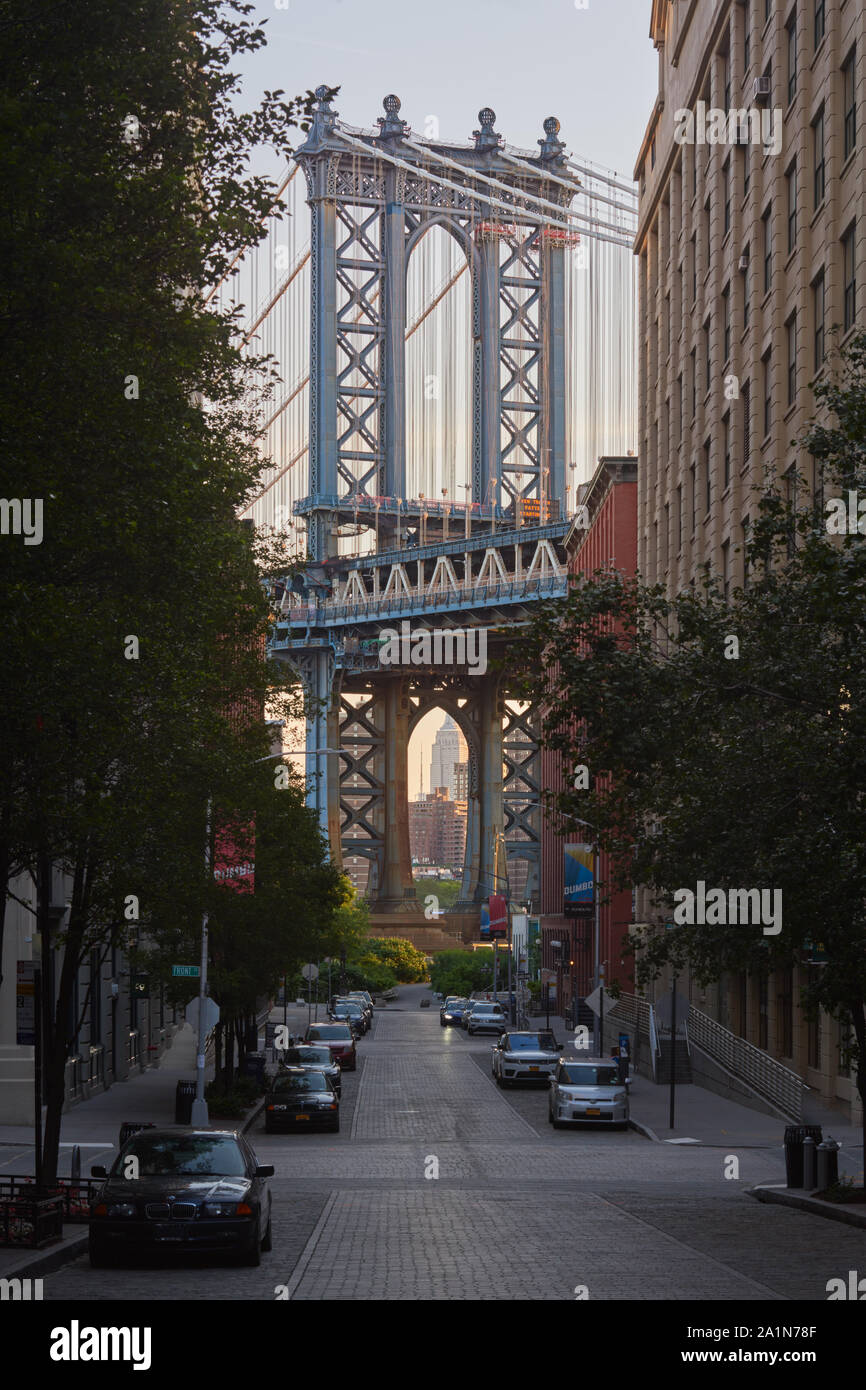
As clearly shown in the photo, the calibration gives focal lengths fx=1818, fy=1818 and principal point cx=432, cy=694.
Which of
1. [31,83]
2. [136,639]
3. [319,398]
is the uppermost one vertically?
[319,398]

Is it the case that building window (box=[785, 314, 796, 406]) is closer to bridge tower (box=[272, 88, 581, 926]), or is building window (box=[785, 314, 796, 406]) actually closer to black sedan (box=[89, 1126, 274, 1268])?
black sedan (box=[89, 1126, 274, 1268])

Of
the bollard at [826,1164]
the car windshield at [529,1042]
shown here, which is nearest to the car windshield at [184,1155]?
the bollard at [826,1164]

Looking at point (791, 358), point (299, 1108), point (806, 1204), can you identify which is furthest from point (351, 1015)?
point (806, 1204)

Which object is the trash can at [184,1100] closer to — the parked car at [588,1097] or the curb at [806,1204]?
the parked car at [588,1097]

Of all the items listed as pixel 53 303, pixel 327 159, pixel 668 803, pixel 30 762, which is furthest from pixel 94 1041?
pixel 327 159

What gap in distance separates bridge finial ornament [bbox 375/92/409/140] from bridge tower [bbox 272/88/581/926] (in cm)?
20

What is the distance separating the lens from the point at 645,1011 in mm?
60062

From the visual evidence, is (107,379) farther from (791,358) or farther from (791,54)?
(791,54)

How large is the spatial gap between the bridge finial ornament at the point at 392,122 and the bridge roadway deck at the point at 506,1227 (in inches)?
5262

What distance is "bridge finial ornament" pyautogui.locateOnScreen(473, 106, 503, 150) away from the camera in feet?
528

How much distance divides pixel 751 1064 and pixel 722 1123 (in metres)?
5.38

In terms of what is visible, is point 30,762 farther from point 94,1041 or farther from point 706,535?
point 706,535
